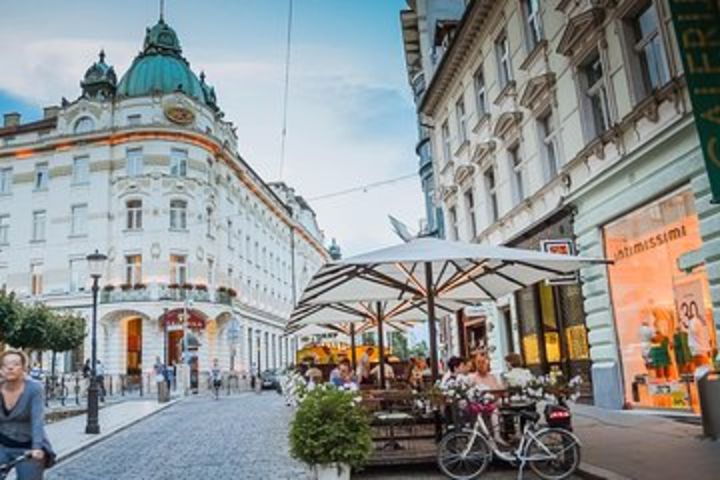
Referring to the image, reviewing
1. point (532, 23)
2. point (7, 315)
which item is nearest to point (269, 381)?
point (7, 315)

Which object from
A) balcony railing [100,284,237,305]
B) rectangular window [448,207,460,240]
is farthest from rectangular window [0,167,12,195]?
rectangular window [448,207,460,240]

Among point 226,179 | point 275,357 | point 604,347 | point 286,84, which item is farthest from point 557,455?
point 275,357

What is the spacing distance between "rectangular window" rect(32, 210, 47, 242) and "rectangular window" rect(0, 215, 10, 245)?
2040mm

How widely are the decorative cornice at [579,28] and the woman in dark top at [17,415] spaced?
12.0 meters

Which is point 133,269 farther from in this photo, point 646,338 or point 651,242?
point 651,242

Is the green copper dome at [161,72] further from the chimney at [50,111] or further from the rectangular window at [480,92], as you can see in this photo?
the rectangular window at [480,92]

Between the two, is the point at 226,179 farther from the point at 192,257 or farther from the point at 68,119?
the point at 68,119

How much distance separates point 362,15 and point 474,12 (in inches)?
135

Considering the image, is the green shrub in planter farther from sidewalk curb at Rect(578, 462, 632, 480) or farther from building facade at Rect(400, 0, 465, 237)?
building facade at Rect(400, 0, 465, 237)

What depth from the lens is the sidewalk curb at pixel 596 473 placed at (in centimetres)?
710

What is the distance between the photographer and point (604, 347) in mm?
13719

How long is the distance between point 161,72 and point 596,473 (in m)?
42.8

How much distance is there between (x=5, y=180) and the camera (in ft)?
152

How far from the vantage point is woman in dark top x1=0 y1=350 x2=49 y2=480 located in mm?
4910
